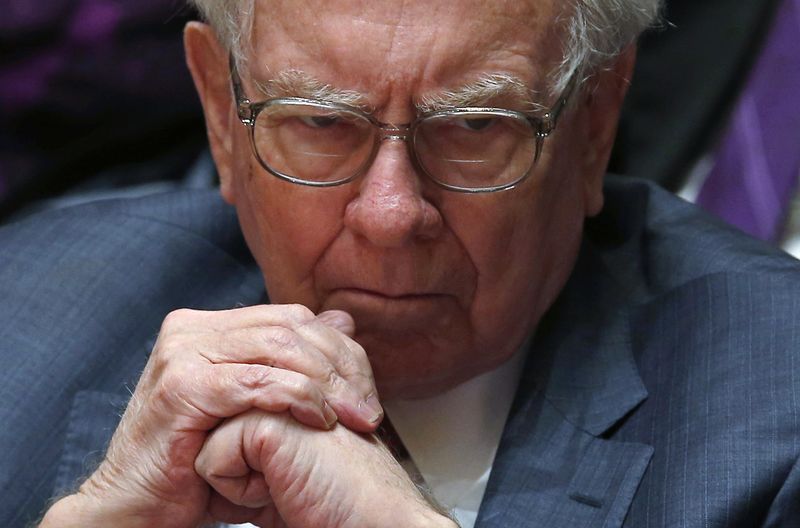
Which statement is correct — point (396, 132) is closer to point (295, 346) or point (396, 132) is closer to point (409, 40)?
point (409, 40)

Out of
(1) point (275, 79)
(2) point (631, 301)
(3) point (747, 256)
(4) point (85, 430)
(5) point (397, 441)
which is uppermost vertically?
(1) point (275, 79)

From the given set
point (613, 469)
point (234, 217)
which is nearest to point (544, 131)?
point (613, 469)

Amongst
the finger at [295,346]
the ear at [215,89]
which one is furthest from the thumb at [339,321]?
the ear at [215,89]

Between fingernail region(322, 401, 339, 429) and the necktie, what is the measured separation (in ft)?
4.45

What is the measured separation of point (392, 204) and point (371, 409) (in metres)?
0.27

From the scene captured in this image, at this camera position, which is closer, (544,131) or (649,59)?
(544,131)

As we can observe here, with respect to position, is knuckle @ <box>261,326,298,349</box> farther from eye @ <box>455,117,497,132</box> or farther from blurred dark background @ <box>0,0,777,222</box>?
blurred dark background @ <box>0,0,777,222</box>

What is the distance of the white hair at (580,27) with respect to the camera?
1.73m

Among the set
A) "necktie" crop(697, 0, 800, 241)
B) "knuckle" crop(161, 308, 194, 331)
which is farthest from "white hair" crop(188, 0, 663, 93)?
"necktie" crop(697, 0, 800, 241)

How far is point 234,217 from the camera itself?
2.27 metres

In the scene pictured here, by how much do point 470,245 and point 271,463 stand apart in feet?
1.38

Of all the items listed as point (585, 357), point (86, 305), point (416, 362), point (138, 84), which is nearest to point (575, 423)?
point (585, 357)

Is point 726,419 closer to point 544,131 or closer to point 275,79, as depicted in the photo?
point 544,131

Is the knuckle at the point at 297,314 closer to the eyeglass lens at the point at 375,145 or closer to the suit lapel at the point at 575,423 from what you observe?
the eyeglass lens at the point at 375,145
